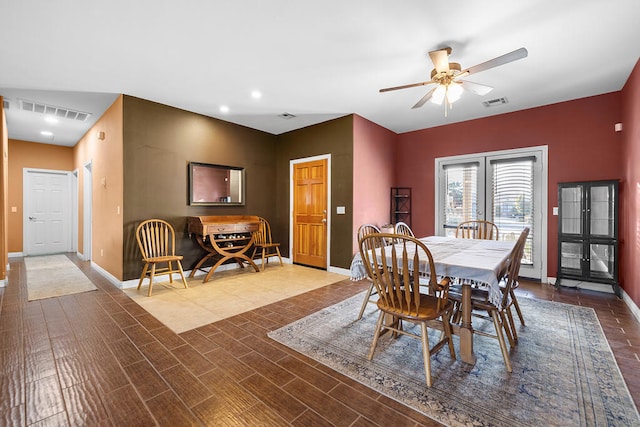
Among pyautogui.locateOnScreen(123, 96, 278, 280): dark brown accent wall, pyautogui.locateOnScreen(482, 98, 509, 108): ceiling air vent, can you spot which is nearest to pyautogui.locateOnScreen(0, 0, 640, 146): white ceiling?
pyautogui.locateOnScreen(482, 98, 509, 108): ceiling air vent

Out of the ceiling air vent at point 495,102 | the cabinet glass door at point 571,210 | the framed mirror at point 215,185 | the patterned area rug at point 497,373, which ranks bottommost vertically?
the patterned area rug at point 497,373

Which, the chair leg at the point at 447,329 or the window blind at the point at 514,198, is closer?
the chair leg at the point at 447,329

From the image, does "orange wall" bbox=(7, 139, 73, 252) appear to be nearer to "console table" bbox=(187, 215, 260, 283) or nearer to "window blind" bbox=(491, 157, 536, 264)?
"console table" bbox=(187, 215, 260, 283)

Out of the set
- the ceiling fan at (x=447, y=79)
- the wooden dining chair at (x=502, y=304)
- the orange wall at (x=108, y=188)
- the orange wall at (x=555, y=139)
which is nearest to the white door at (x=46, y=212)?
the orange wall at (x=108, y=188)

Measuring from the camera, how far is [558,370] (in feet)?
6.43

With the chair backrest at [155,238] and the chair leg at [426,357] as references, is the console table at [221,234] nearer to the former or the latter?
the chair backrest at [155,238]

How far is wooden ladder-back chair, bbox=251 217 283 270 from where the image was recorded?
511 cm

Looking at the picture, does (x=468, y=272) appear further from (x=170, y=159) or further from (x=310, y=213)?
(x=170, y=159)

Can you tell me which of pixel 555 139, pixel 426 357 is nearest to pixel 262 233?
pixel 426 357

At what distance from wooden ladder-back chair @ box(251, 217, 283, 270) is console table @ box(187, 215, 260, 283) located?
16 centimetres

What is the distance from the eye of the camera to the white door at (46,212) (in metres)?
6.53

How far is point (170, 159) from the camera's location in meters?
4.39

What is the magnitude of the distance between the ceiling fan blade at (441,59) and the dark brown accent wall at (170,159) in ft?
12.1

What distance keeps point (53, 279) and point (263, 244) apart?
3.22 meters
